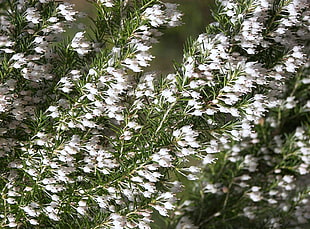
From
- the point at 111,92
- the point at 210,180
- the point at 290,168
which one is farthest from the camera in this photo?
the point at 210,180

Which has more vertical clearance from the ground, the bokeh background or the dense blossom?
the dense blossom

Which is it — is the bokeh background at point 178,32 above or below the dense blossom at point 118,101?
below

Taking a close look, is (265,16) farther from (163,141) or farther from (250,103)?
(163,141)

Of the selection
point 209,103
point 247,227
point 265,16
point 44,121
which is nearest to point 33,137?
point 44,121

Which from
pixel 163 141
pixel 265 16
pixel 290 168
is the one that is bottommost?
pixel 290 168

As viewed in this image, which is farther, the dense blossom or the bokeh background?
the bokeh background

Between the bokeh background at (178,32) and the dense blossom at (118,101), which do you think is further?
the bokeh background at (178,32)

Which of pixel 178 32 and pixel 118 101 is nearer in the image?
pixel 118 101

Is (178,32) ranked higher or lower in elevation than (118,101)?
lower
